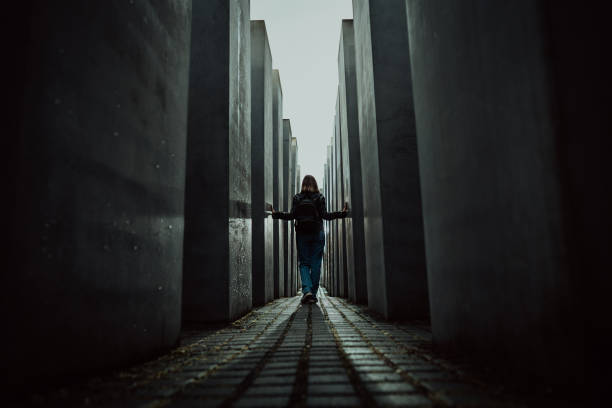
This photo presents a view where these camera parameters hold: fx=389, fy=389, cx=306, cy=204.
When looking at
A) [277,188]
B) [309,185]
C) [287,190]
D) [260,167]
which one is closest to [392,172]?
[309,185]

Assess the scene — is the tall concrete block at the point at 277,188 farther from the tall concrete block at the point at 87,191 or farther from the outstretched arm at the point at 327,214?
the tall concrete block at the point at 87,191

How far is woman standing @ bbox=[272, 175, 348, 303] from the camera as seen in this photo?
7450 millimetres

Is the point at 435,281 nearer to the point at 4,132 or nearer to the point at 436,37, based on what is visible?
the point at 436,37

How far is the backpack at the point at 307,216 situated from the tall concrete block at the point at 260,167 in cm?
87

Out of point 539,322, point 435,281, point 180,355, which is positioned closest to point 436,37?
point 435,281

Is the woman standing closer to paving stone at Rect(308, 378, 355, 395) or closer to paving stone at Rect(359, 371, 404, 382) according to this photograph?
paving stone at Rect(359, 371, 404, 382)

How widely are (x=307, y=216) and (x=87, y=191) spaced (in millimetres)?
5456

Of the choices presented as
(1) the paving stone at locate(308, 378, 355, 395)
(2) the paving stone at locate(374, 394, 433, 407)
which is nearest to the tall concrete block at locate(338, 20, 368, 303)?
(1) the paving stone at locate(308, 378, 355, 395)

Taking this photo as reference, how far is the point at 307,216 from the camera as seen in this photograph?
7.43m

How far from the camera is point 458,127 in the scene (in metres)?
2.50

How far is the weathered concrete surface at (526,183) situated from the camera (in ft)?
4.99

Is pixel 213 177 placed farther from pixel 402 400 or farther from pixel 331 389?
pixel 402 400

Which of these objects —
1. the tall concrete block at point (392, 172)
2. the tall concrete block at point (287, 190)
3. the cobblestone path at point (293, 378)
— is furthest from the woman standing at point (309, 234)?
the tall concrete block at point (287, 190)

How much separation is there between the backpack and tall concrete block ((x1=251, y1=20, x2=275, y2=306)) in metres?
0.87
